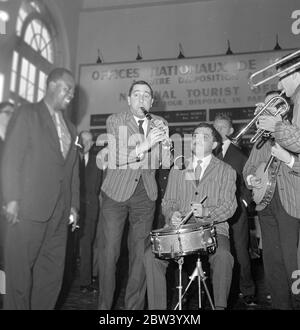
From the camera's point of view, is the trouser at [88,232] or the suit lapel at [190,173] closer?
the suit lapel at [190,173]

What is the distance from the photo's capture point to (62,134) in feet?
7.28

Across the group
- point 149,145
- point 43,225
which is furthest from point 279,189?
point 43,225

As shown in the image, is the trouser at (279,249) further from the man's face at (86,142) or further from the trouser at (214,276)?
Result: the man's face at (86,142)

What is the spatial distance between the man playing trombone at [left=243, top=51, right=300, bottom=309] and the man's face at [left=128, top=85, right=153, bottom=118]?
786 millimetres

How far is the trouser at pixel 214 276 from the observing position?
224cm

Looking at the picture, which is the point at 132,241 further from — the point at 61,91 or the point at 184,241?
the point at 61,91

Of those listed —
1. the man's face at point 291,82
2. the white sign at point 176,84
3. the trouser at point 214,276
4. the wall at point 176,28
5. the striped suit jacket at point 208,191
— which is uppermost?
the wall at point 176,28

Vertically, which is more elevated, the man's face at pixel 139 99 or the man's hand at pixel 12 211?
the man's face at pixel 139 99

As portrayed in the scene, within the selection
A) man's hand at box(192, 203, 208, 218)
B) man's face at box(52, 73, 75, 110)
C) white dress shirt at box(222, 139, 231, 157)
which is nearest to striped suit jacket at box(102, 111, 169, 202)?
man's hand at box(192, 203, 208, 218)

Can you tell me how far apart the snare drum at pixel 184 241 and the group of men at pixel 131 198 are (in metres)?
0.09

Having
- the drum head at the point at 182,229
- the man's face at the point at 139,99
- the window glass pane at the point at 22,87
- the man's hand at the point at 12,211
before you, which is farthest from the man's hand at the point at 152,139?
the window glass pane at the point at 22,87

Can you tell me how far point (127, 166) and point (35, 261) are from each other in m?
0.83

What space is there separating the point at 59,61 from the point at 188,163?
93.2 inches
